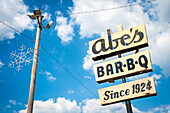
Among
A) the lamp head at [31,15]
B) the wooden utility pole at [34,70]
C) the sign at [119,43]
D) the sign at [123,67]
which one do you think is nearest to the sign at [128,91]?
the sign at [123,67]

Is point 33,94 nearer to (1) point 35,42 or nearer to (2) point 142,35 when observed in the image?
(1) point 35,42

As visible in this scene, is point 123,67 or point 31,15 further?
point 31,15

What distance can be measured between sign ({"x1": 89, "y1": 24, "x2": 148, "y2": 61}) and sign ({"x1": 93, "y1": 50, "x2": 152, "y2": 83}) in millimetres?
375

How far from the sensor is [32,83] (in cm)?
521

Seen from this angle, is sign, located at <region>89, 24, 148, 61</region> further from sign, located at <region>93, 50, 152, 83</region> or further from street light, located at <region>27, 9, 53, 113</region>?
street light, located at <region>27, 9, 53, 113</region>

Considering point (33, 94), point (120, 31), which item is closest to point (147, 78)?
point (120, 31)

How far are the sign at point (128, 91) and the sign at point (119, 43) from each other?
1429mm

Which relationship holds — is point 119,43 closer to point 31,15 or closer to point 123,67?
point 123,67

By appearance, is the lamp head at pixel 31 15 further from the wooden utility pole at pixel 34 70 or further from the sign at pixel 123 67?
the sign at pixel 123 67

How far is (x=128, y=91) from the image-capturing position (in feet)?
18.1

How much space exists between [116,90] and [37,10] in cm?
497

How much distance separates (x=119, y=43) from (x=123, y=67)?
1076 mm

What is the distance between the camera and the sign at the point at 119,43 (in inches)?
234

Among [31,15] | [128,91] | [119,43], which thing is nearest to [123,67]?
[128,91]
